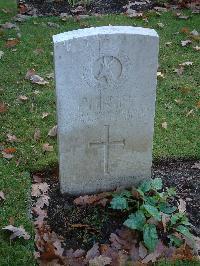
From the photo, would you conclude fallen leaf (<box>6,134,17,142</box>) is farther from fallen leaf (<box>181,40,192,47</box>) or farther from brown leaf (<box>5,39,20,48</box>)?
fallen leaf (<box>181,40,192,47</box>)

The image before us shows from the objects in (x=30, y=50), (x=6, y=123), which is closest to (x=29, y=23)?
(x=30, y=50)

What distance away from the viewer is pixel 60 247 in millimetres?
3832

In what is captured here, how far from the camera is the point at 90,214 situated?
4172 millimetres

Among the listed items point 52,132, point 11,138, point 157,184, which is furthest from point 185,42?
point 157,184

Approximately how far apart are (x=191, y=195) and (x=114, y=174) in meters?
0.74

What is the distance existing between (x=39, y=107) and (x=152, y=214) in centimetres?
231

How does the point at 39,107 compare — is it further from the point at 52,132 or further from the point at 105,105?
the point at 105,105

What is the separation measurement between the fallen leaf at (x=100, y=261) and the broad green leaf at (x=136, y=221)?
13.3 inches

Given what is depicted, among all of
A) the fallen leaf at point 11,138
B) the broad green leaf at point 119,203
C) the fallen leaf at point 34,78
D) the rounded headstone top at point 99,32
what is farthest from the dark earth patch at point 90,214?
the fallen leaf at point 34,78

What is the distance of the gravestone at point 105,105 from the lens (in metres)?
3.65

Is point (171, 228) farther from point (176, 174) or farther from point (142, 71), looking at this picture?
point (142, 71)

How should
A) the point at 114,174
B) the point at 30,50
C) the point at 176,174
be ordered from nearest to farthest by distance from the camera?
the point at 114,174
the point at 176,174
the point at 30,50

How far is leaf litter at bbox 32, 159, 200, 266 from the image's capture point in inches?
148

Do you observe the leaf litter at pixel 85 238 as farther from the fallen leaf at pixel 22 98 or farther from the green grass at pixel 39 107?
the fallen leaf at pixel 22 98
